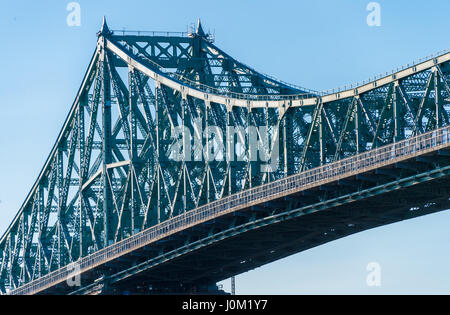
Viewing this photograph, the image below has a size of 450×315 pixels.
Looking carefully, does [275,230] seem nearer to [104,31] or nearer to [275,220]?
[275,220]

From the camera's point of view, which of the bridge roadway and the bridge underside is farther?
the bridge underside

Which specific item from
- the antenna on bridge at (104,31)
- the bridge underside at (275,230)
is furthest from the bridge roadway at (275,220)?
the antenna on bridge at (104,31)

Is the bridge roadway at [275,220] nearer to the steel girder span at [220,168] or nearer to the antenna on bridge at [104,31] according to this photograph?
the steel girder span at [220,168]

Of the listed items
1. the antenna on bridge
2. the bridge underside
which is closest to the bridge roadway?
the bridge underside

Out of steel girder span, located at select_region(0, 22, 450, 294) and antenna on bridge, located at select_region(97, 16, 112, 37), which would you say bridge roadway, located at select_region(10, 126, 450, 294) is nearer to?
steel girder span, located at select_region(0, 22, 450, 294)

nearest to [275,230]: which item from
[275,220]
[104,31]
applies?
[275,220]
